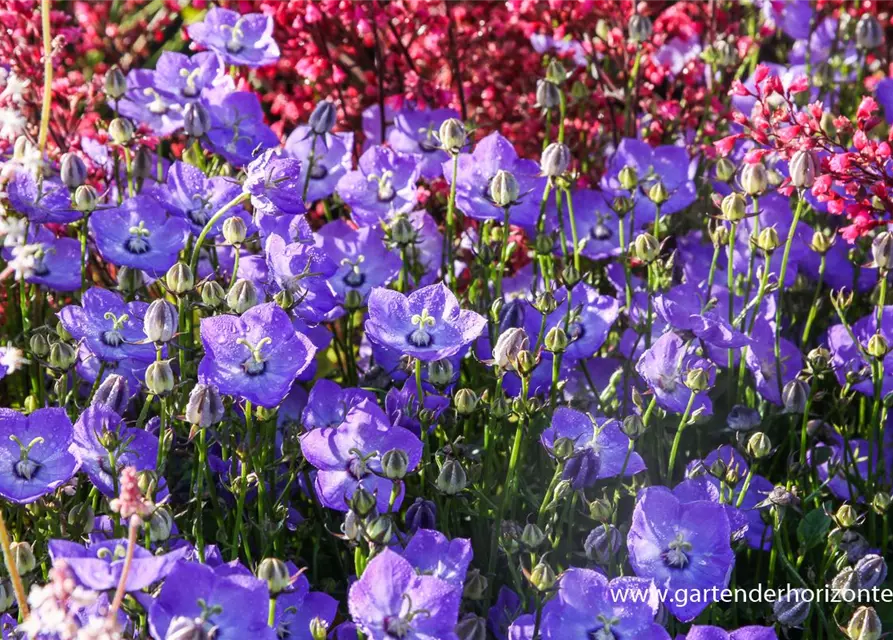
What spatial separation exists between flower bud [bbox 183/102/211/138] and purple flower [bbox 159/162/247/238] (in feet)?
0.31

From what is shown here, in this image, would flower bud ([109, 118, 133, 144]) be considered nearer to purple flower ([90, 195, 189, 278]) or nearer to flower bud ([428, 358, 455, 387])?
purple flower ([90, 195, 189, 278])

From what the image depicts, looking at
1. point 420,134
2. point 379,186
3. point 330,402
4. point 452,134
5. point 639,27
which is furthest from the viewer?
point 420,134

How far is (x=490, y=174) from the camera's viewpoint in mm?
2477

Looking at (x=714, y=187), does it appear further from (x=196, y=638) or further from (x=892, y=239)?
(x=196, y=638)

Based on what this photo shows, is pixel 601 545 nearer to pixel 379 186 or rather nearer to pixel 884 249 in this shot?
pixel 884 249

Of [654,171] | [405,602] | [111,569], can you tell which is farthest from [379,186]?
[111,569]

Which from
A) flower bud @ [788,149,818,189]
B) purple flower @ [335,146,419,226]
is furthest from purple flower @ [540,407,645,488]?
purple flower @ [335,146,419,226]

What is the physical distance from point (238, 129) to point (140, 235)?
0.44 m

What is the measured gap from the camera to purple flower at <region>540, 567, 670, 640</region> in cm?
162

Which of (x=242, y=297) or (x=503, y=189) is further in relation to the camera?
(x=503, y=189)

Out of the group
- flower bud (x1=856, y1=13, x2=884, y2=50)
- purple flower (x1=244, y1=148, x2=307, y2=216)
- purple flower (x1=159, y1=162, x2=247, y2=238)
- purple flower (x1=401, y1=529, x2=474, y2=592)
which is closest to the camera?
purple flower (x1=401, y1=529, x2=474, y2=592)

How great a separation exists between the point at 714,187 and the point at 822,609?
1.28m

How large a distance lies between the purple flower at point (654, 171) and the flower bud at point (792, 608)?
3.73 feet

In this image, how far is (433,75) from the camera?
3.28m
